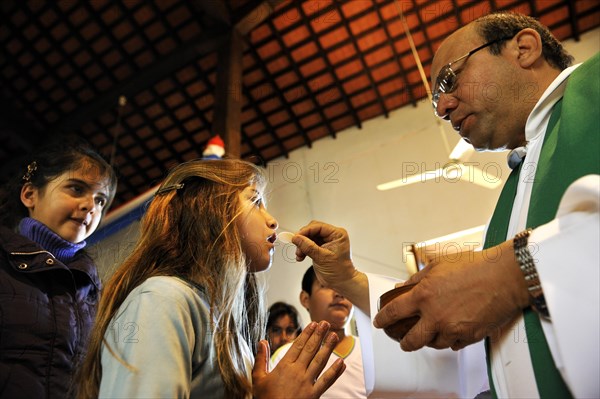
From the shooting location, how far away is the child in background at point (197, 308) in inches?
43.9

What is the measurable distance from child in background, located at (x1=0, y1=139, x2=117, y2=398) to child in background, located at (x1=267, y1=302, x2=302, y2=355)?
77.3 inches

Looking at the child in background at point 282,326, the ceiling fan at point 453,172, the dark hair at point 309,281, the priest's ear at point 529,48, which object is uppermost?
the ceiling fan at point 453,172

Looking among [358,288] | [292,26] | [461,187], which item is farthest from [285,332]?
[292,26]

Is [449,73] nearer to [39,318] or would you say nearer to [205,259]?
[205,259]

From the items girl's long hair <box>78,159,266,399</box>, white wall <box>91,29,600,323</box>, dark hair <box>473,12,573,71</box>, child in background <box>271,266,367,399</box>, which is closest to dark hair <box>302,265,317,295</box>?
child in background <box>271,266,367,399</box>

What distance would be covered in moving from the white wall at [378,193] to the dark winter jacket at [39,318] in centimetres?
413

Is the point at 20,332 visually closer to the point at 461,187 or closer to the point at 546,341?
the point at 546,341

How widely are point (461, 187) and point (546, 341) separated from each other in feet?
18.4

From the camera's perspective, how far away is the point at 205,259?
1529 mm

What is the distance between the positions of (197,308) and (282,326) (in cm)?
279

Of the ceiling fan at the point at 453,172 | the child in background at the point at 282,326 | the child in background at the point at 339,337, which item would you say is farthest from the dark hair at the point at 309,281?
the ceiling fan at the point at 453,172

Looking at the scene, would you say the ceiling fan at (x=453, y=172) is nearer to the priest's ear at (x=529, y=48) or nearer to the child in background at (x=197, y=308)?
the priest's ear at (x=529, y=48)

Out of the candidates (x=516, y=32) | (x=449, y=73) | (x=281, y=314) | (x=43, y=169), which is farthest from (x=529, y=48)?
(x=281, y=314)

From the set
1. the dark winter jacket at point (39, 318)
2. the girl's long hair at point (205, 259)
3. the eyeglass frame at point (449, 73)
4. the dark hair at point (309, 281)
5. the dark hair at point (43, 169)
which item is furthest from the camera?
the dark hair at point (309, 281)
